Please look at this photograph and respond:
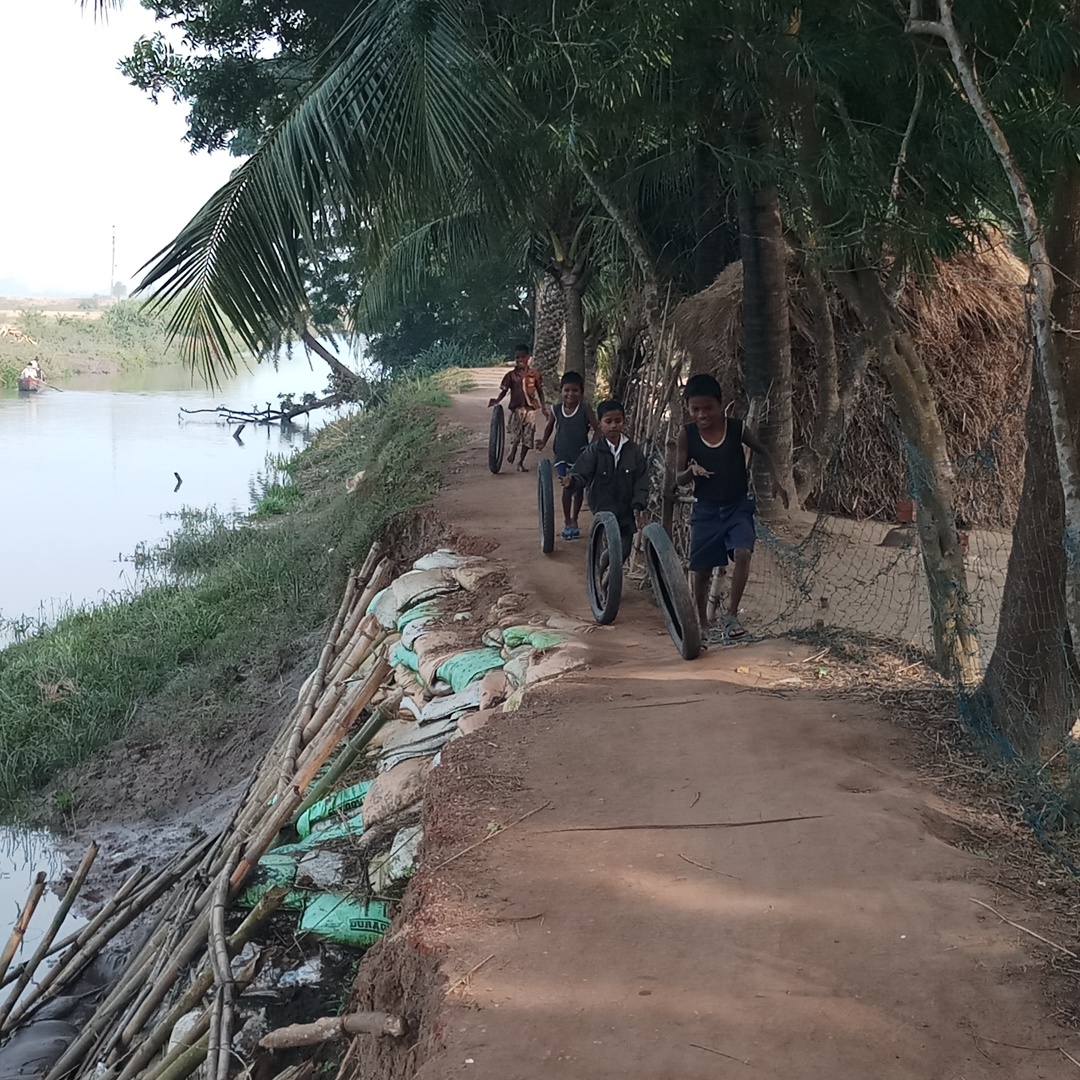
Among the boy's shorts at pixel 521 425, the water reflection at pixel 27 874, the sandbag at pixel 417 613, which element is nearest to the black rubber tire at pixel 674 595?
the sandbag at pixel 417 613

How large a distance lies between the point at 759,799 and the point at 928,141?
10.4 ft

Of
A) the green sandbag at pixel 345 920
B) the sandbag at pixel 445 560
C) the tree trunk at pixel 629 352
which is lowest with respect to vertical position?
the green sandbag at pixel 345 920

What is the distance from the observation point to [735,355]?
443 inches

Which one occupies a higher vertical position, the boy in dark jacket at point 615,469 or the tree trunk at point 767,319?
the tree trunk at point 767,319

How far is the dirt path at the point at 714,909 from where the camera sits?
294 centimetres

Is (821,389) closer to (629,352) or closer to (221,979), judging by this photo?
(629,352)

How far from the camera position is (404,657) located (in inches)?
291

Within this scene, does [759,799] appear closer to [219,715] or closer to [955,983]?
[955,983]

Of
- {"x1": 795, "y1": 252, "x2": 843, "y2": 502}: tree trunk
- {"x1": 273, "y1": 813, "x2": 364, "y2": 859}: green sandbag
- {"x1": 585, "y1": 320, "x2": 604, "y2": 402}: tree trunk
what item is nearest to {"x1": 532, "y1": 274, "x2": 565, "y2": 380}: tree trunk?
A: {"x1": 585, "y1": 320, "x2": 604, "y2": 402}: tree trunk

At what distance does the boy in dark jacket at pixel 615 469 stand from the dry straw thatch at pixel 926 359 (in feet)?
13.3

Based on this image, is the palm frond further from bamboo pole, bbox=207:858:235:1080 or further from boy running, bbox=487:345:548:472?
boy running, bbox=487:345:548:472

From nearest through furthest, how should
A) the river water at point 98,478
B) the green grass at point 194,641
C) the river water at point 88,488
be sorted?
1. the green grass at point 194,641
2. the river water at point 88,488
3. the river water at point 98,478

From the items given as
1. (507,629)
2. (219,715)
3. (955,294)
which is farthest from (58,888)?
(955,294)

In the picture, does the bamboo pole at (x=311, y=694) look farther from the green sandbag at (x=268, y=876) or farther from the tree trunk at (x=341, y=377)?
the tree trunk at (x=341, y=377)
